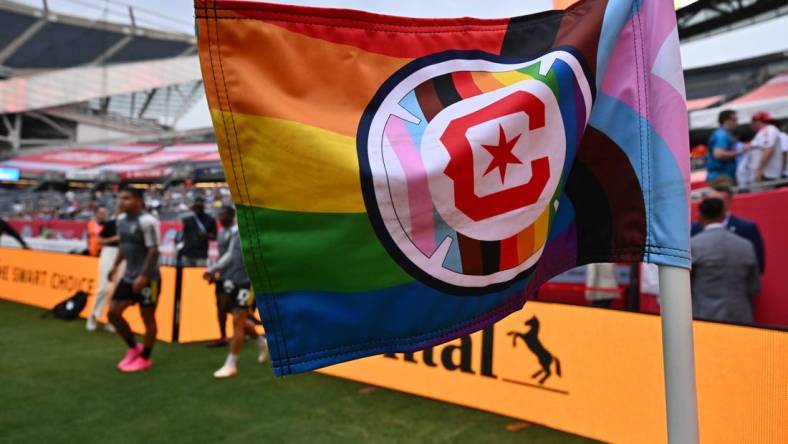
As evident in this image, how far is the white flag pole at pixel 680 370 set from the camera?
5.21ft

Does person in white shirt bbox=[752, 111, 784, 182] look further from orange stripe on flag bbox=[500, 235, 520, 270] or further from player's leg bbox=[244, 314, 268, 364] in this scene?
orange stripe on flag bbox=[500, 235, 520, 270]

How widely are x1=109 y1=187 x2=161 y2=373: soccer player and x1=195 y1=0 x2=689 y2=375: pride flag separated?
5091mm

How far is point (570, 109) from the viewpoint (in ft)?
6.23

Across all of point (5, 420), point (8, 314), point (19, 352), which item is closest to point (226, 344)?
point (19, 352)

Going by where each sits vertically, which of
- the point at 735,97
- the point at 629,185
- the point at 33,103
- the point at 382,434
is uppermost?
the point at 33,103

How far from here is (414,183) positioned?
1.69m

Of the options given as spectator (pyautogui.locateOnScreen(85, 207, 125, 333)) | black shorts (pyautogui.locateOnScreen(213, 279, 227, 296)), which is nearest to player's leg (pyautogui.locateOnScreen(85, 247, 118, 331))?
spectator (pyautogui.locateOnScreen(85, 207, 125, 333))

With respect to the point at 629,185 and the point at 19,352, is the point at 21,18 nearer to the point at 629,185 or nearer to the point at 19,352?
the point at 19,352

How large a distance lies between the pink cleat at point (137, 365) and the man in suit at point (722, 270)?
5.39 metres

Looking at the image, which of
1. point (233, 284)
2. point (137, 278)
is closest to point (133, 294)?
point (137, 278)

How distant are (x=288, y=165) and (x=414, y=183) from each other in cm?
39

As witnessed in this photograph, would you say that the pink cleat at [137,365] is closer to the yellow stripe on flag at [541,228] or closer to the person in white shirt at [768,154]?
the yellow stripe on flag at [541,228]

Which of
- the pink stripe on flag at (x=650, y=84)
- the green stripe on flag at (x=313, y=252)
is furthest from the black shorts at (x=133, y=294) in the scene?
the pink stripe on flag at (x=650, y=84)

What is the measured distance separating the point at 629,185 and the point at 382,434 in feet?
9.78
